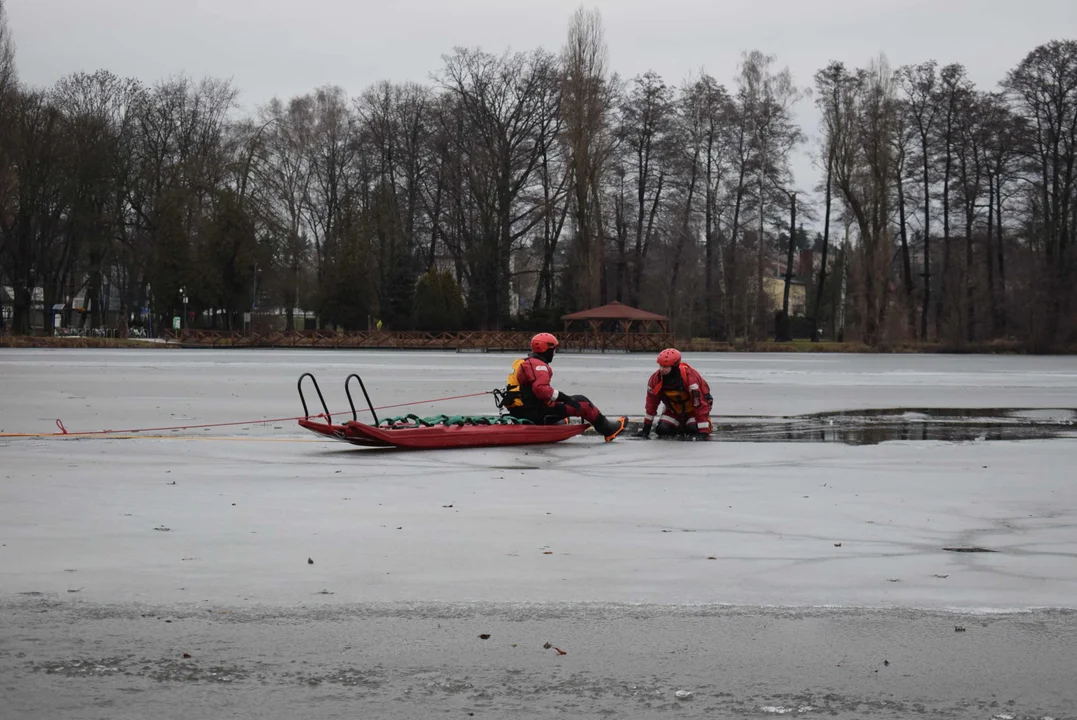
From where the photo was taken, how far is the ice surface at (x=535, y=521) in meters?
7.59

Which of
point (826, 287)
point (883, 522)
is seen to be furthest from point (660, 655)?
point (826, 287)

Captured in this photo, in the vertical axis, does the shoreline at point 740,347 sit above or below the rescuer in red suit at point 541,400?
above

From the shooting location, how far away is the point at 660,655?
605cm

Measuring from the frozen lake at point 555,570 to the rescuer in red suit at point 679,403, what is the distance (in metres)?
1.15

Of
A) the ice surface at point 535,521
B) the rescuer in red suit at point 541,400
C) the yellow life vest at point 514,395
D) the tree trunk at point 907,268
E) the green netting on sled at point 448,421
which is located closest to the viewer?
the ice surface at point 535,521

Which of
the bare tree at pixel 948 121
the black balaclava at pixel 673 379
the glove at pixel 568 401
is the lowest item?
the glove at pixel 568 401

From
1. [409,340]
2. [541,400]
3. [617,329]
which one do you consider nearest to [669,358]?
[541,400]

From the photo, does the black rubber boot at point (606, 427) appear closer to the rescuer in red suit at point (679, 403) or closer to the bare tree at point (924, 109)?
the rescuer in red suit at point (679, 403)

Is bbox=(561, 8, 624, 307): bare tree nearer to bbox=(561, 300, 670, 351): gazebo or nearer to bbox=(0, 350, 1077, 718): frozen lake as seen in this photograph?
bbox=(561, 300, 670, 351): gazebo

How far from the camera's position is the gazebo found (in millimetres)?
73000

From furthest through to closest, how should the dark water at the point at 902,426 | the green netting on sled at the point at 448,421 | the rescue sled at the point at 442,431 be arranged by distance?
the dark water at the point at 902,426
the green netting on sled at the point at 448,421
the rescue sled at the point at 442,431

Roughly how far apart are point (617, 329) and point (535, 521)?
215 ft

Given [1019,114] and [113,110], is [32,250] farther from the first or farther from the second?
[1019,114]

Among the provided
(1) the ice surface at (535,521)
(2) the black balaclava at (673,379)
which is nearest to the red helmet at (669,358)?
(2) the black balaclava at (673,379)
